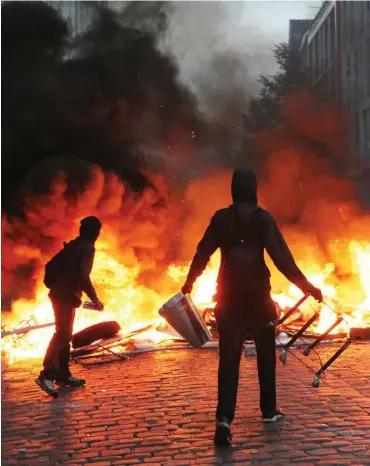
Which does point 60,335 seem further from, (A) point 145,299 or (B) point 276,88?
(B) point 276,88

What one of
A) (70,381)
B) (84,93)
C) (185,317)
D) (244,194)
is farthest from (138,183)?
(244,194)

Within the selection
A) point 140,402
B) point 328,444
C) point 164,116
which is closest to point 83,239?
point 140,402

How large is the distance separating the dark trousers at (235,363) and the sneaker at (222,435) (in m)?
0.13

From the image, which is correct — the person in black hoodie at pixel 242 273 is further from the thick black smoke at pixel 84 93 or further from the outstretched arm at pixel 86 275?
the thick black smoke at pixel 84 93

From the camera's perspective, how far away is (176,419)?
538 cm

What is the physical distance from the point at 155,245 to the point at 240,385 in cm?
708

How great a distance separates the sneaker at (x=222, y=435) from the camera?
459 cm

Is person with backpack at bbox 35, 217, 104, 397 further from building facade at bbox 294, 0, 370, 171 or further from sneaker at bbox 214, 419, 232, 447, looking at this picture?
building facade at bbox 294, 0, 370, 171

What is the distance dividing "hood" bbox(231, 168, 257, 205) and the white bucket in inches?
38.8

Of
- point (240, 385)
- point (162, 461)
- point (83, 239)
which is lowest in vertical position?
point (162, 461)

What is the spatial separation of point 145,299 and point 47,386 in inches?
226

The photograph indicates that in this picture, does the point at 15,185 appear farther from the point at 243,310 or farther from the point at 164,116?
the point at 243,310

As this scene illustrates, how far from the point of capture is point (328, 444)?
4.55 m

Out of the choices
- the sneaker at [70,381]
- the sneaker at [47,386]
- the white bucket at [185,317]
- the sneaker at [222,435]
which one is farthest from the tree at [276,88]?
the sneaker at [222,435]
